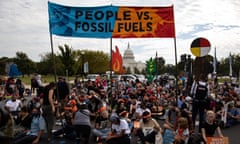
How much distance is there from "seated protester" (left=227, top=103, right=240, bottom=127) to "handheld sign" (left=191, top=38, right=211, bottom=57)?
14.0 feet

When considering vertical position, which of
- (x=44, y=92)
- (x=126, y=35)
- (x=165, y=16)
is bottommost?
(x=44, y=92)

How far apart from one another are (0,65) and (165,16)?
5765 centimetres

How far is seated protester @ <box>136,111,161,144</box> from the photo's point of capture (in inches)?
304

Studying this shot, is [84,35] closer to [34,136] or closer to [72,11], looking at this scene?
[72,11]

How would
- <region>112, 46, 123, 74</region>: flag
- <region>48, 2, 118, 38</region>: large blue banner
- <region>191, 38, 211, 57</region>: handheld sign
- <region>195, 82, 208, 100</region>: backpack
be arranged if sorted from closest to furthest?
<region>195, 82, 208, 100</region>: backpack
<region>191, 38, 211, 57</region>: handheld sign
<region>48, 2, 118, 38</region>: large blue banner
<region>112, 46, 123, 74</region>: flag

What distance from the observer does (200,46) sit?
855cm

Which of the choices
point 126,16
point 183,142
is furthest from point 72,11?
point 183,142

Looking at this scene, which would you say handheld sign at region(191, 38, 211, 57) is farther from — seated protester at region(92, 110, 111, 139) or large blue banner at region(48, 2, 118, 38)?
seated protester at region(92, 110, 111, 139)

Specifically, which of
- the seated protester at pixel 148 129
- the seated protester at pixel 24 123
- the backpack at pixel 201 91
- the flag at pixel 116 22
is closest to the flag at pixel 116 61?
the seated protester at pixel 24 123

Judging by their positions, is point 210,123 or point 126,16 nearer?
point 210,123

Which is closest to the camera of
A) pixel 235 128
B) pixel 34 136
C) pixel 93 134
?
pixel 34 136

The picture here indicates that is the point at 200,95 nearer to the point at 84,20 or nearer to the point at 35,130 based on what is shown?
the point at 84,20

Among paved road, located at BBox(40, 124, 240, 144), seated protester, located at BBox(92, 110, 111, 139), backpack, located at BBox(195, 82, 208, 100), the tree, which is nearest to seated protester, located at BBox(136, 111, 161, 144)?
paved road, located at BBox(40, 124, 240, 144)

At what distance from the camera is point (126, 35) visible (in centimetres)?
877
